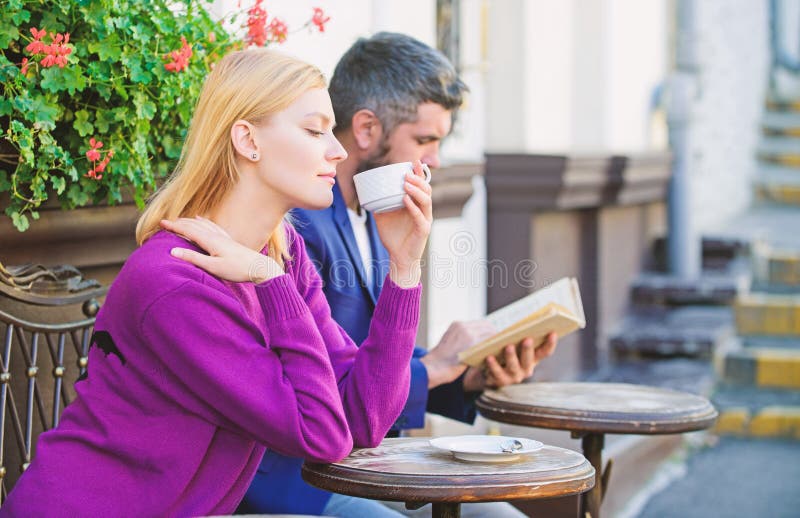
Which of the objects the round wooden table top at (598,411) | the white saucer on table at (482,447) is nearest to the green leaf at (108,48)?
the white saucer on table at (482,447)

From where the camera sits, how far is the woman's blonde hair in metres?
2.04

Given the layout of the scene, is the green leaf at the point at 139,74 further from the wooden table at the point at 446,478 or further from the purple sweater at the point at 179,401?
the wooden table at the point at 446,478

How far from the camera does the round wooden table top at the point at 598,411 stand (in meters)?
2.69

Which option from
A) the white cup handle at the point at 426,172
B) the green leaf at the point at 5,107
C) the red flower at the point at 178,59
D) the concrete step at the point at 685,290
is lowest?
the concrete step at the point at 685,290

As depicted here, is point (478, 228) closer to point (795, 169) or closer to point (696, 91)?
point (696, 91)

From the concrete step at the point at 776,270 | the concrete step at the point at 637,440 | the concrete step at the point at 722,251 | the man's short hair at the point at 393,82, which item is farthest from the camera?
the concrete step at the point at 722,251

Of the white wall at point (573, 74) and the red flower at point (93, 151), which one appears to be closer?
the red flower at point (93, 151)

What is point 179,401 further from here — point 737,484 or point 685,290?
point 685,290

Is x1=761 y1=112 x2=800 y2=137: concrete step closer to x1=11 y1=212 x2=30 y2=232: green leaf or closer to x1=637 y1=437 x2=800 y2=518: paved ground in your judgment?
x1=637 y1=437 x2=800 y2=518: paved ground

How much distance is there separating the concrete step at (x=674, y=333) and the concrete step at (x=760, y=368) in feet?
0.45

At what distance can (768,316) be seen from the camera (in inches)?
285

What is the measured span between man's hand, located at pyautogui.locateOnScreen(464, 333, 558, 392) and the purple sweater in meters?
0.85

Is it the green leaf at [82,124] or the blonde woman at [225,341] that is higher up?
the green leaf at [82,124]

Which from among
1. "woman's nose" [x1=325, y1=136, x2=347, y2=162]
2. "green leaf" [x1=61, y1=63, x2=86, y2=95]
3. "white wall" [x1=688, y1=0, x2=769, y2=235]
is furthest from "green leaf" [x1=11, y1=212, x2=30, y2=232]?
"white wall" [x1=688, y1=0, x2=769, y2=235]
